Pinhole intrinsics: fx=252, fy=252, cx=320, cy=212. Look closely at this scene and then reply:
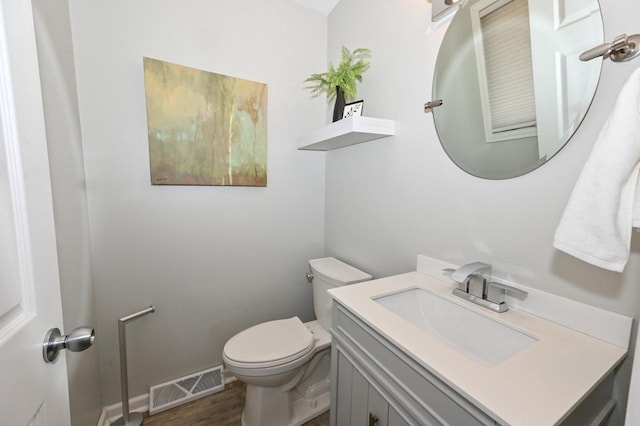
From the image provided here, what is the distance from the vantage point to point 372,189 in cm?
147

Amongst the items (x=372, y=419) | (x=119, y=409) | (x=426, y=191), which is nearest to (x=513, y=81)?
(x=426, y=191)

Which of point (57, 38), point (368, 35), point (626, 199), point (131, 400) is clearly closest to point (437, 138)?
point (626, 199)

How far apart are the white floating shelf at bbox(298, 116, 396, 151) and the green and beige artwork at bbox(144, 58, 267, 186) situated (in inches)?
15.8

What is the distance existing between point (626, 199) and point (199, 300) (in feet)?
6.12

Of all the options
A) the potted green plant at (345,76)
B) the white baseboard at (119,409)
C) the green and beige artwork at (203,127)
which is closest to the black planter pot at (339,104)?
the potted green plant at (345,76)

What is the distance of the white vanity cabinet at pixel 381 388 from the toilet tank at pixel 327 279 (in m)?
0.46

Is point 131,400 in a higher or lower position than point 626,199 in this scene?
Result: lower

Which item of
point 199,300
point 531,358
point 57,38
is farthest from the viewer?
point 199,300

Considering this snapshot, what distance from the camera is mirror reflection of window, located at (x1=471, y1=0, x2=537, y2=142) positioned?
0.85 m

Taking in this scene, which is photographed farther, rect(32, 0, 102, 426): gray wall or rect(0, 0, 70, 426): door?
rect(32, 0, 102, 426): gray wall

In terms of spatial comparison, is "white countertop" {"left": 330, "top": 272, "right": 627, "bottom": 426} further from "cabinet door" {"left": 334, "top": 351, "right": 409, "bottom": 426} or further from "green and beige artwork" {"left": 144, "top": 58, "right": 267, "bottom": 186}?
"green and beige artwork" {"left": 144, "top": 58, "right": 267, "bottom": 186}

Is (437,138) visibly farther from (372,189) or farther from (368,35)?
(368,35)

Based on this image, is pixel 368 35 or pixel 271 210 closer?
pixel 368 35

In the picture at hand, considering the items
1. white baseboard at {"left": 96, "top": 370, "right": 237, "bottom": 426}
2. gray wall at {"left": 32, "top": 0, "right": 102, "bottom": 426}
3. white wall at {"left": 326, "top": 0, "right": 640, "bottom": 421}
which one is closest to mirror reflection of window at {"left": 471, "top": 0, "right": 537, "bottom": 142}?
white wall at {"left": 326, "top": 0, "right": 640, "bottom": 421}
